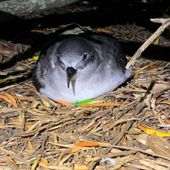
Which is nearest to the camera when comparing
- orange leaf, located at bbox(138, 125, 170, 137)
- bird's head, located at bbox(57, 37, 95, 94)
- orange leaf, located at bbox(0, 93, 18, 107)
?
orange leaf, located at bbox(138, 125, 170, 137)

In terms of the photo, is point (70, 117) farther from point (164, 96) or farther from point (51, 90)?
point (164, 96)

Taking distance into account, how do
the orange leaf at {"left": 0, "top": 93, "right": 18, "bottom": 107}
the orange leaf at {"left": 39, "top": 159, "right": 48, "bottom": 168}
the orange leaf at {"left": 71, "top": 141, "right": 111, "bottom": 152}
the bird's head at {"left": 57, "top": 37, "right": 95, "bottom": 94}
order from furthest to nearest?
1. the orange leaf at {"left": 0, "top": 93, "right": 18, "bottom": 107}
2. the bird's head at {"left": 57, "top": 37, "right": 95, "bottom": 94}
3. the orange leaf at {"left": 71, "top": 141, "right": 111, "bottom": 152}
4. the orange leaf at {"left": 39, "top": 159, "right": 48, "bottom": 168}

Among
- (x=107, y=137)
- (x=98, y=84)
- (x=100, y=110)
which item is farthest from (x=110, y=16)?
(x=107, y=137)

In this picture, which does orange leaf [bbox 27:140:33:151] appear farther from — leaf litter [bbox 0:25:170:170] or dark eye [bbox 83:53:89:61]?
dark eye [bbox 83:53:89:61]

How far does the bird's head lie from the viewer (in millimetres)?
4836

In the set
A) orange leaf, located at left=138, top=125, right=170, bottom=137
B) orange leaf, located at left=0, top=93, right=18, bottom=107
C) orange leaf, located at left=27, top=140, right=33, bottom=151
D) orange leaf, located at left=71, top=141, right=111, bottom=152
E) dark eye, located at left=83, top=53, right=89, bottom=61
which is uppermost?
dark eye, located at left=83, top=53, right=89, bottom=61

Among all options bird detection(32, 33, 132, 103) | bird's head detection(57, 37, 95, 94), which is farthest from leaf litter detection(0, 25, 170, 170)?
bird's head detection(57, 37, 95, 94)

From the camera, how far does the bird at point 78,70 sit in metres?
4.91

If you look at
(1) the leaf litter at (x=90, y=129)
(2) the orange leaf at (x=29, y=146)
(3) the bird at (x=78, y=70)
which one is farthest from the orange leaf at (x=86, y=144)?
(3) the bird at (x=78, y=70)

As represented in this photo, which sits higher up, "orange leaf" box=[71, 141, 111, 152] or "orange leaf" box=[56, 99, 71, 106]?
"orange leaf" box=[71, 141, 111, 152]

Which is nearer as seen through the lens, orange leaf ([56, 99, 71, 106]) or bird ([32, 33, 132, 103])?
bird ([32, 33, 132, 103])

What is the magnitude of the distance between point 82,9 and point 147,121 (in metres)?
3.03

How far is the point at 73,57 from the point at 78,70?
22 cm

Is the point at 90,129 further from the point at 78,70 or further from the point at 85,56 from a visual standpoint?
the point at 85,56
